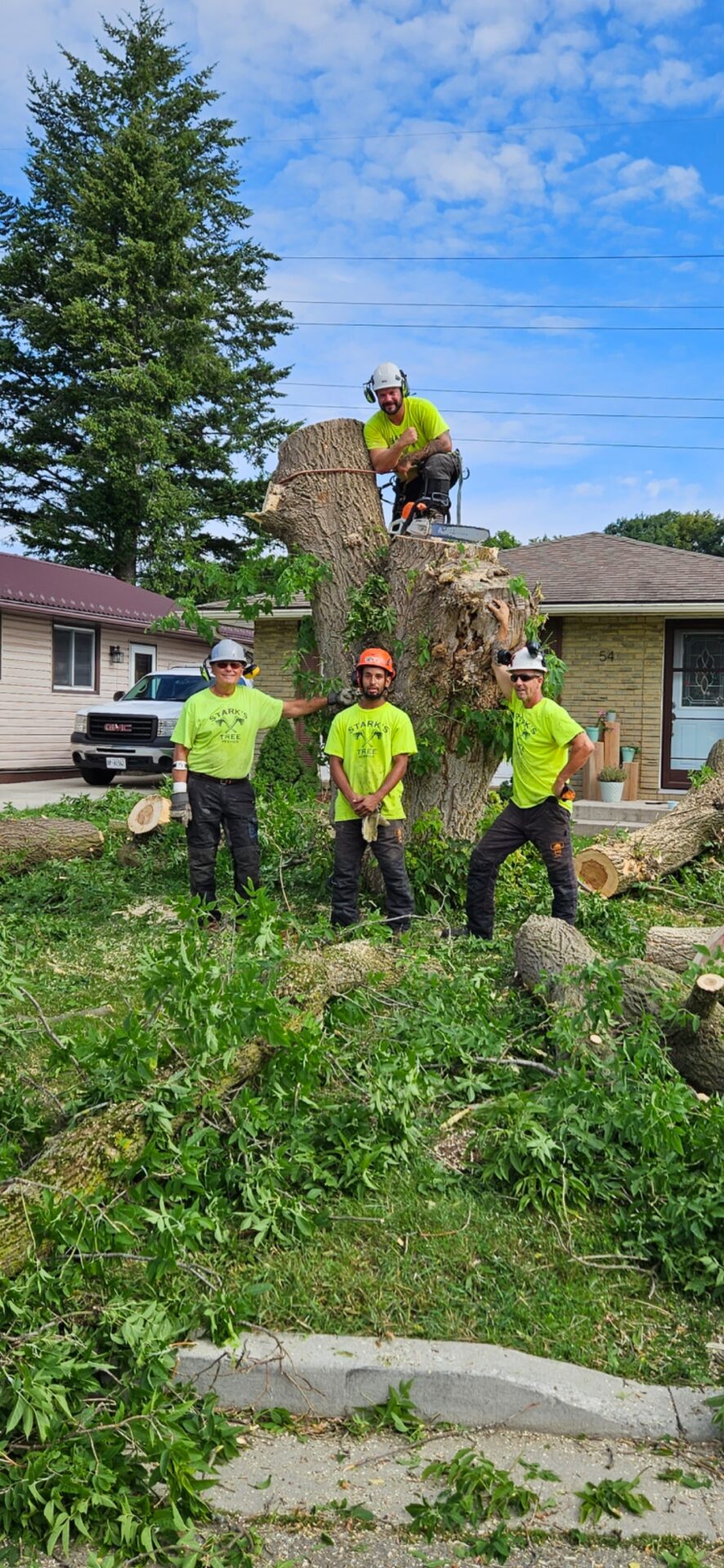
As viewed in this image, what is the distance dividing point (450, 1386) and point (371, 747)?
149 inches

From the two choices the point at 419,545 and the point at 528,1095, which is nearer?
the point at 528,1095

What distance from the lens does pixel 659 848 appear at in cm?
900

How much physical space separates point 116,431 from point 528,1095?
102 feet

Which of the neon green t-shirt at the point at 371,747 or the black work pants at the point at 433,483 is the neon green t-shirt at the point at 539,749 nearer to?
the neon green t-shirt at the point at 371,747

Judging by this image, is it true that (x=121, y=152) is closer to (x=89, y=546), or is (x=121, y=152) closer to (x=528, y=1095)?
(x=89, y=546)

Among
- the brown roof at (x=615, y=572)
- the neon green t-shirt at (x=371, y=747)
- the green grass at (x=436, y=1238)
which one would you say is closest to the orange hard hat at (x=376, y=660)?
the neon green t-shirt at (x=371, y=747)

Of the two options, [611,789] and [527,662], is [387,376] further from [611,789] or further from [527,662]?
[611,789]

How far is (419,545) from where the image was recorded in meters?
7.12

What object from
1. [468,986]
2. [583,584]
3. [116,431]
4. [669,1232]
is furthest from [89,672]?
[669,1232]

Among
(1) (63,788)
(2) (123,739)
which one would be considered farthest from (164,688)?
(1) (63,788)

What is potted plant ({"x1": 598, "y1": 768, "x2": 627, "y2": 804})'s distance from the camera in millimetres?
15242

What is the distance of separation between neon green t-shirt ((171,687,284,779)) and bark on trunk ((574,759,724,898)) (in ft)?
9.22

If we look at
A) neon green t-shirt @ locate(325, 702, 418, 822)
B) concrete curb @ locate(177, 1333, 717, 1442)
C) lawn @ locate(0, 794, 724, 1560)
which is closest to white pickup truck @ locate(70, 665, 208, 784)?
neon green t-shirt @ locate(325, 702, 418, 822)

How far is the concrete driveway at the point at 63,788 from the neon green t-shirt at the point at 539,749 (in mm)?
10629
